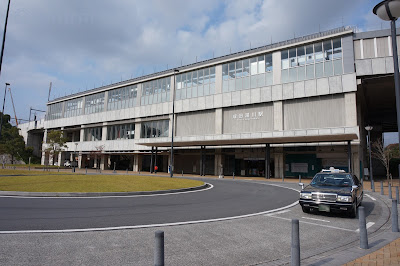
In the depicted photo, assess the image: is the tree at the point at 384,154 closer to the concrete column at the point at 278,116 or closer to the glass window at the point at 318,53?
the concrete column at the point at 278,116

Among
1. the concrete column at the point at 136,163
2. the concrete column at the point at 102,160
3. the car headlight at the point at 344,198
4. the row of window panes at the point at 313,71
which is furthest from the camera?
the concrete column at the point at 102,160

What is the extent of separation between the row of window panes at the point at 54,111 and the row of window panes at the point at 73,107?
3.06m

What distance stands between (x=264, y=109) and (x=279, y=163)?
7353mm

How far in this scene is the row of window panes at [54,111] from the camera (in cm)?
6789

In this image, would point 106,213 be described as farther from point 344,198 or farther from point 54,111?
point 54,111

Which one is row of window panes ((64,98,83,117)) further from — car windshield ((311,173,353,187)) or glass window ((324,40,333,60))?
car windshield ((311,173,353,187))

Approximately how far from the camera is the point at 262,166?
124 ft

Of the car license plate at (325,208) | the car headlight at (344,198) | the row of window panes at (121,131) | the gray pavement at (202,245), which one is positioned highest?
the row of window panes at (121,131)

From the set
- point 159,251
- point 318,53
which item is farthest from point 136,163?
point 159,251

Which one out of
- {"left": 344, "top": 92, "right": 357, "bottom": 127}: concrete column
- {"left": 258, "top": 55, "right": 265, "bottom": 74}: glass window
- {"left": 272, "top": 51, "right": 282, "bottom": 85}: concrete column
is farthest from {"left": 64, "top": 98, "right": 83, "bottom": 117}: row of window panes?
{"left": 344, "top": 92, "right": 357, "bottom": 127}: concrete column

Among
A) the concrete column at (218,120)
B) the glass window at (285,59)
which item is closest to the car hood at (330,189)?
the glass window at (285,59)

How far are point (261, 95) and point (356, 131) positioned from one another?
39.4ft

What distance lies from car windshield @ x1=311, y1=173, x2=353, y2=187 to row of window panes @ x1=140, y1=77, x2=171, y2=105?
37280 mm

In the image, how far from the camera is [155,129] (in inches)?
1852
